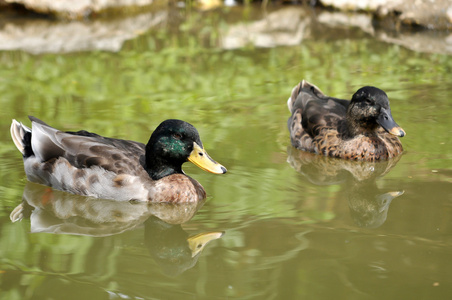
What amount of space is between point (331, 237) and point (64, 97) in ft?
18.7

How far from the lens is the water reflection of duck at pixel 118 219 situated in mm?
5906

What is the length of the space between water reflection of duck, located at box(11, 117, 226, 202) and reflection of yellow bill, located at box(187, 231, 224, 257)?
2.71ft

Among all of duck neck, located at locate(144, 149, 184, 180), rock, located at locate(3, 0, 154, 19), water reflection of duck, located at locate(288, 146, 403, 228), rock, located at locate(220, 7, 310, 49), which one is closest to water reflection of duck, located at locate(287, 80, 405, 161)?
water reflection of duck, located at locate(288, 146, 403, 228)

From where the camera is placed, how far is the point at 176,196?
6.90m

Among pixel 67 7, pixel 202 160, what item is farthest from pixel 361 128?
pixel 67 7

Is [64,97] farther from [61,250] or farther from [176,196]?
[61,250]

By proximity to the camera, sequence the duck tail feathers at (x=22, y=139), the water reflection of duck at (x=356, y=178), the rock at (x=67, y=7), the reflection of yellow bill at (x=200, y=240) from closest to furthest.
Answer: the reflection of yellow bill at (x=200, y=240) < the water reflection of duck at (x=356, y=178) < the duck tail feathers at (x=22, y=139) < the rock at (x=67, y=7)

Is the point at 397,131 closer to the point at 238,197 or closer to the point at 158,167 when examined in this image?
the point at 238,197

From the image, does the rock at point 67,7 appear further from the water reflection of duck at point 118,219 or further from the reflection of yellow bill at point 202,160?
the reflection of yellow bill at point 202,160

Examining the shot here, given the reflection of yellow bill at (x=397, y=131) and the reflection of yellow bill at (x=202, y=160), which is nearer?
the reflection of yellow bill at (x=202, y=160)

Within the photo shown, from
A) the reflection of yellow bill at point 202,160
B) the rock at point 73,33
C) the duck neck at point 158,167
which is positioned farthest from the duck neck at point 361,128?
the rock at point 73,33

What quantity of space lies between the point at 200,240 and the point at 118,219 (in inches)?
37.6

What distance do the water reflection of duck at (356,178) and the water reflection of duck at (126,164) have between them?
4.27ft

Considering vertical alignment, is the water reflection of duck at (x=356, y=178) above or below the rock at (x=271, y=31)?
below
